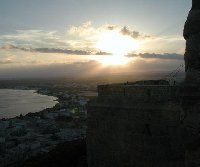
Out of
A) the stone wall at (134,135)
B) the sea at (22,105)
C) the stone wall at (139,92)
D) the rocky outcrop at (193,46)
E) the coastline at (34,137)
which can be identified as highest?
the rocky outcrop at (193,46)

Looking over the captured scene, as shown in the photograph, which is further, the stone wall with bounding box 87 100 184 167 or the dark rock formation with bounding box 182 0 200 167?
the stone wall with bounding box 87 100 184 167

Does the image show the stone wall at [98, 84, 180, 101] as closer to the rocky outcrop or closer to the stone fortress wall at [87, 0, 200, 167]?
the stone fortress wall at [87, 0, 200, 167]

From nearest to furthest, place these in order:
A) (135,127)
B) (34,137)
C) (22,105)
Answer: (135,127) → (34,137) → (22,105)

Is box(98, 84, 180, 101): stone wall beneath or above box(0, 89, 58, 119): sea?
above

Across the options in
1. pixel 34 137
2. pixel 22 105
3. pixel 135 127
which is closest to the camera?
pixel 135 127

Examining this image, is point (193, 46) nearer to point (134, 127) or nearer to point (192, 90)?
point (192, 90)

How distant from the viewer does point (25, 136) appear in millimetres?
Result: 36000

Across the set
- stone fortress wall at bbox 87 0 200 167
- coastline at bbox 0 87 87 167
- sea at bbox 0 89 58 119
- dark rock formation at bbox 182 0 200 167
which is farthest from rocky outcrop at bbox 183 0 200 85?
sea at bbox 0 89 58 119

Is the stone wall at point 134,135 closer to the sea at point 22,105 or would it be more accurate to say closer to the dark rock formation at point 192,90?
the dark rock formation at point 192,90

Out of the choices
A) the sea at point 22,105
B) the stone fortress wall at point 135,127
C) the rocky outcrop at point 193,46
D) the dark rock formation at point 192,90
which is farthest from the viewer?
the sea at point 22,105

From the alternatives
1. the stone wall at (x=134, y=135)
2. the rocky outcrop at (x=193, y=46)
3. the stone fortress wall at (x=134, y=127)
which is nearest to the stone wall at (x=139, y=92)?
the stone fortress wall at (x=134, y=127)

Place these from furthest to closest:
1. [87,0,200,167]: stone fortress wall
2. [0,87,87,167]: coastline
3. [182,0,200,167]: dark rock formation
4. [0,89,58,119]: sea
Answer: [0,89,58,119]: sea, [0,87,87,167]: coastline, [87,0,200,167]: stone fortress wall, [182,0,200,167]: dark rock formation

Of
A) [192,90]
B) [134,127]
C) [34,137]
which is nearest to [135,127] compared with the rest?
[134,127]

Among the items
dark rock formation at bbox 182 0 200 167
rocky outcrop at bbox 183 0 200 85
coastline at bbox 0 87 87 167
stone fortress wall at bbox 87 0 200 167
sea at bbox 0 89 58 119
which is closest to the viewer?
dark rock formation at bbox 182 0 200 167
